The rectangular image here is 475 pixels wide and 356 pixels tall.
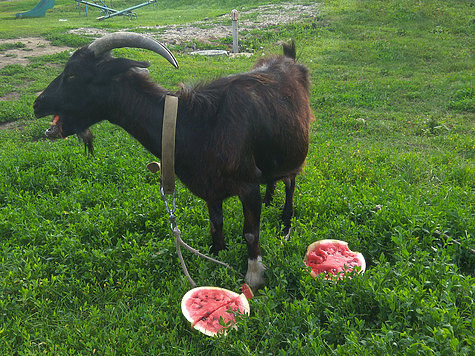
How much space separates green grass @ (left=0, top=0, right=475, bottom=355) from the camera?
318 cm

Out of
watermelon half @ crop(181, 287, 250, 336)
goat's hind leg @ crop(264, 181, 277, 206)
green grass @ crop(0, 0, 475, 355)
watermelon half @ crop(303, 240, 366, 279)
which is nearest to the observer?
green grass @ crop(0, 0, 475, 355)

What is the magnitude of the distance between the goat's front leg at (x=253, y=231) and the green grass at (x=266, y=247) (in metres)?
0.14

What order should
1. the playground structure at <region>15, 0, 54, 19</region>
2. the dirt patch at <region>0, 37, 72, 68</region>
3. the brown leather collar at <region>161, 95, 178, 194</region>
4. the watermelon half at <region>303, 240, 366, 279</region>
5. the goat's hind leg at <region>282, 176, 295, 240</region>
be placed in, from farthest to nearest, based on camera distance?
the playground structure at <region>15, 0, 54, 19</region> < the dirt patch at <region>0, 37, 72, 68</region> < the goat's hind leg at <region>282, 176, 295, 240</region> < the watermelon half at <region>303, 240, 366, 279</region> < the brown leather collar at <region>161, 95, 178, 194</region>

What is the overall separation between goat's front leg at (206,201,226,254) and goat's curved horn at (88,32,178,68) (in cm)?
145

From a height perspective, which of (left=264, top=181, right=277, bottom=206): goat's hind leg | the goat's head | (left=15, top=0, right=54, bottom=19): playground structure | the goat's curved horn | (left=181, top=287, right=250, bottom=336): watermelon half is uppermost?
the goat's curved horn

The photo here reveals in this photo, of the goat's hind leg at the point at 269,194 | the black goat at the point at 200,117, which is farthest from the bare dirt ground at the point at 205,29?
the goat's hind leg at the point at 269,194

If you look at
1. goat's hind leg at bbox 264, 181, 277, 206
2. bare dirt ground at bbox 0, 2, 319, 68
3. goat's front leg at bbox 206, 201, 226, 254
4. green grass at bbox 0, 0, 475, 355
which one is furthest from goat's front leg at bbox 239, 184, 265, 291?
bare dirt ground at bbox 0, 2, 319, 68

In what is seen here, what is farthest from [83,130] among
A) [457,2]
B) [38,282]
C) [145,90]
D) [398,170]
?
[457,2]

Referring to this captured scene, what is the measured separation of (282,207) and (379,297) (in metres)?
2.47

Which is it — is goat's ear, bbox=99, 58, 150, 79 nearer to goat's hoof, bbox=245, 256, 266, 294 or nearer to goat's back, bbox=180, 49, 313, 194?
goat's back, bbox=180, 49, 313, 194

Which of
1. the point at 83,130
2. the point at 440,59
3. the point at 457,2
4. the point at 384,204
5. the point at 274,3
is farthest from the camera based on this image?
the point at 274,3

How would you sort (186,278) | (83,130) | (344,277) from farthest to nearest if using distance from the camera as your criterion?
(83,130) → (186,278) → (344,277)

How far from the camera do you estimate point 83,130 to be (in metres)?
4.27

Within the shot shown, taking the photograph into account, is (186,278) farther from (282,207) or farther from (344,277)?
(282,207)
